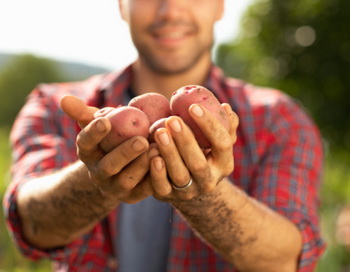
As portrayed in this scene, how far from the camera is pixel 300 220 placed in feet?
7.77

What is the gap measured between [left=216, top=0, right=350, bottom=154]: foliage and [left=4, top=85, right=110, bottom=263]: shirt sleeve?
530 centimetres

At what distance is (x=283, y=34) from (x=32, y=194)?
20.3 feet

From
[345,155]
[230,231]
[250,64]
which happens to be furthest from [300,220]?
[250,64]

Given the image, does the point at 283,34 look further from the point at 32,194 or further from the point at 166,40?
the point at 32,194

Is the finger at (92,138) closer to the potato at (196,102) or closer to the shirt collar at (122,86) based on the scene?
the potato at (196,102)

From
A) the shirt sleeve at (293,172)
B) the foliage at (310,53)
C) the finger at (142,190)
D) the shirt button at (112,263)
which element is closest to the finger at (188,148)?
the finger at (142,190)

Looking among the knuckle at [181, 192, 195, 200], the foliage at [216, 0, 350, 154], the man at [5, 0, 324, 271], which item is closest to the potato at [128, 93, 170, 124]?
the man at [5, 0, 324, 271]

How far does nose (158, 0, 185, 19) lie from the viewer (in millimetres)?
2682

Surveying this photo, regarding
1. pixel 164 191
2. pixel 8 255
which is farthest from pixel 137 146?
pixel 8 255

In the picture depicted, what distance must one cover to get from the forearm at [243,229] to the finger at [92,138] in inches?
12.6

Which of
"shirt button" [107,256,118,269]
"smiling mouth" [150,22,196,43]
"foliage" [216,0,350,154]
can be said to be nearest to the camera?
"shirt button" [107,256,118,269]

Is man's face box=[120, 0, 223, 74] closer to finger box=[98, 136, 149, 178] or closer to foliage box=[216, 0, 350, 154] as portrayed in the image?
finger box=[98, 136, 149, 178]

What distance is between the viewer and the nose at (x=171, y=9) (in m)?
2.68

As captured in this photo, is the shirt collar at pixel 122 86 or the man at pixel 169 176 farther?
the shirt collar at pixel 122 86
